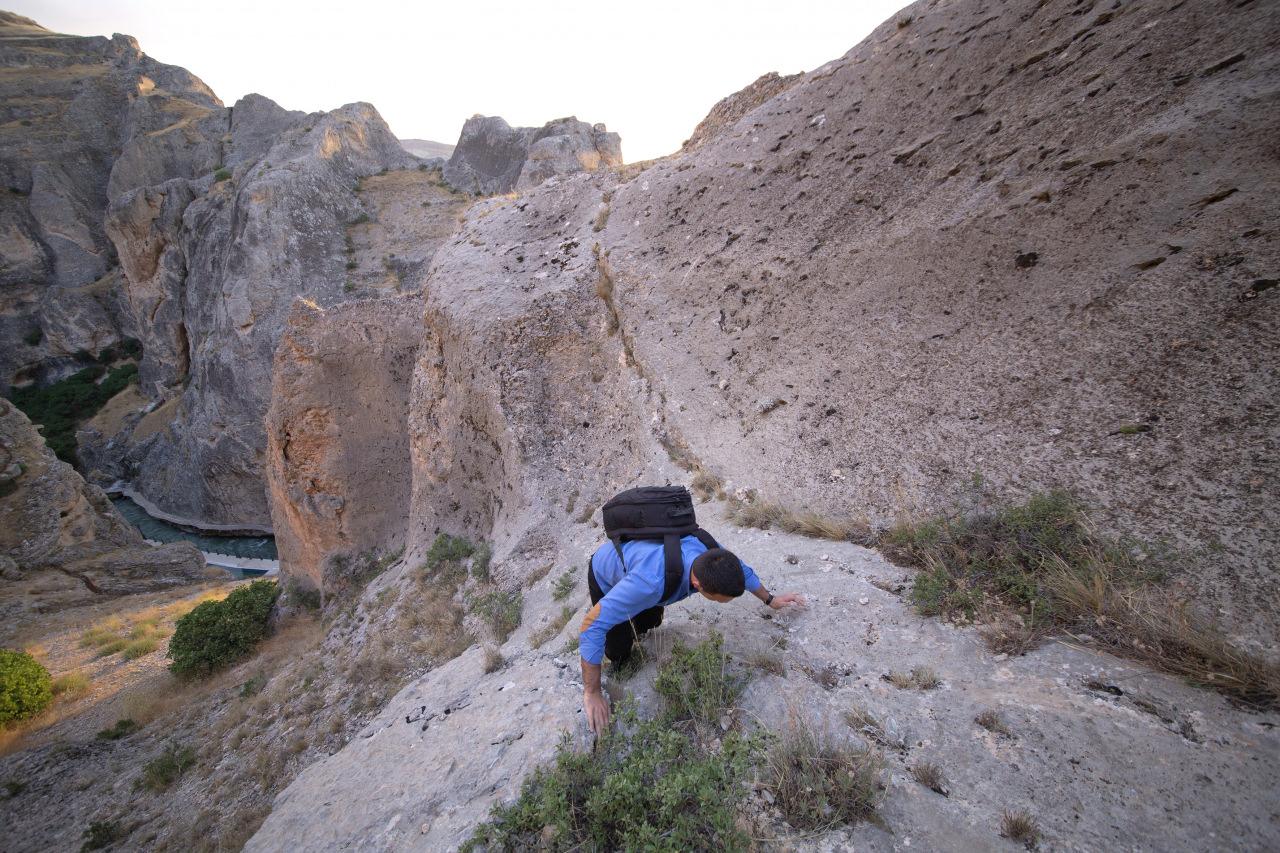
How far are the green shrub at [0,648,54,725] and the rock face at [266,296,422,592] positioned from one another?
4.70 metres

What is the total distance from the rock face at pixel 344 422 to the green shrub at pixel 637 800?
11.0 meters

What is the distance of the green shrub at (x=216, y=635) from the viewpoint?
35.0 feet

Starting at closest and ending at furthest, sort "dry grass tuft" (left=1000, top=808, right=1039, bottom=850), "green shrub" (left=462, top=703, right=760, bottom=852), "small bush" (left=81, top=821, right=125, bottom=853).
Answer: "dry grass tuft" (left=1000, top=808, right=1039, bottom=850) → "green shrub" (left=462, top=703, right=760, bottom=852) → "small bush" (left=81, top=821, right=125, bottom=853)

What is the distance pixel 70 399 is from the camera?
39219mm

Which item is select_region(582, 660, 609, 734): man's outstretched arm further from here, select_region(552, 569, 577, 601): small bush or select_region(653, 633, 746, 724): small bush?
select_region(552, 569, 577, 601): small bush

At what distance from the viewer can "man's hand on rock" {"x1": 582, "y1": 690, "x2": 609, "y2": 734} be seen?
2656mm

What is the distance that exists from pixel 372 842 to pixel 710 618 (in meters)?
2.29

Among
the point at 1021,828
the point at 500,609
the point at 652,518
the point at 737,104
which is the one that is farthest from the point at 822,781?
the point at 737,104

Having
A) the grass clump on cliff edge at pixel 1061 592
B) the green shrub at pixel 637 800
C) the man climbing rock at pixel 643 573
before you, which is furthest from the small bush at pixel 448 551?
the grass clump on cliff edge at pixel 1061 592

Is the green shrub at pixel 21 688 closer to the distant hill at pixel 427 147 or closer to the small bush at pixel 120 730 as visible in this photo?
the small bush at pixel 120 730

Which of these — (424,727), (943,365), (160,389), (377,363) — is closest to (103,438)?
(160,389)

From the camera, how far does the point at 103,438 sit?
3750 centimetres

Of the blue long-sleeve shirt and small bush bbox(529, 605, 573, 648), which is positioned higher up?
the blue long-sleeve shirt

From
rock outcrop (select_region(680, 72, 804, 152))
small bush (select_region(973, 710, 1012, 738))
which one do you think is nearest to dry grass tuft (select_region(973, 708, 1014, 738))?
small bush (select_region(973, 710, 1012, 738))
